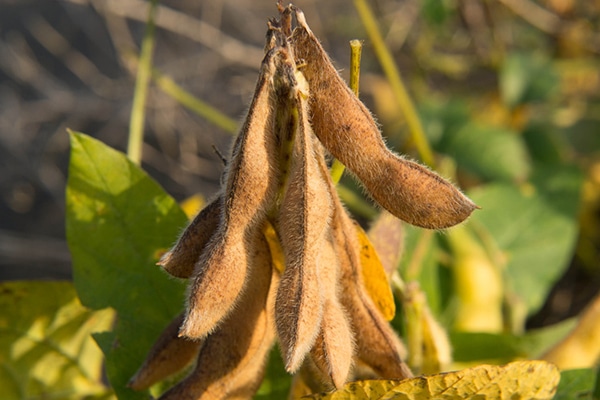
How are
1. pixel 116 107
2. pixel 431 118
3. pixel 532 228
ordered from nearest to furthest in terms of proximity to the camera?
1. pixel 532 228
2. pixel 431 118
3. pixel 116 107

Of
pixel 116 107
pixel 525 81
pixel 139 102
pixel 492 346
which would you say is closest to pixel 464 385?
pixel 492 346

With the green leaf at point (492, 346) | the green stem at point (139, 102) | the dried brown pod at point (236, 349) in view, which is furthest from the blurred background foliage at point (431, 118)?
the dried brown pod at point (236, 349)

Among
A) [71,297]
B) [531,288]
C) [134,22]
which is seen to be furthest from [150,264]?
[134,22]

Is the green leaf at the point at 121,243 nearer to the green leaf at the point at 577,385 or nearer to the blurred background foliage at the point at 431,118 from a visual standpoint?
the blurred background foliage at the point at 431,118

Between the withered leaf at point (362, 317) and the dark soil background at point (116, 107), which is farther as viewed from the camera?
the dark soil background at point (116, 107)

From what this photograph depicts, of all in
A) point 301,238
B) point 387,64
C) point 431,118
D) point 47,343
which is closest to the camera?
point 301,238

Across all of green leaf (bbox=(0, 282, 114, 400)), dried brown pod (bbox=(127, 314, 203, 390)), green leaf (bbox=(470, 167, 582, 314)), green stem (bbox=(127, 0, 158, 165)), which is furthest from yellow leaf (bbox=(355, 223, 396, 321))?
green leaf (bbox=(470, 167, 582, 314))

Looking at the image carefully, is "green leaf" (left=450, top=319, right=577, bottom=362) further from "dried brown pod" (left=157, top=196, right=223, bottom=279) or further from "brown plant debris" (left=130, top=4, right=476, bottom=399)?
"dried brown pod" (left=157, top=196, right=223, bottom=279)

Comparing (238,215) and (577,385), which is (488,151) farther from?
(238,215)
